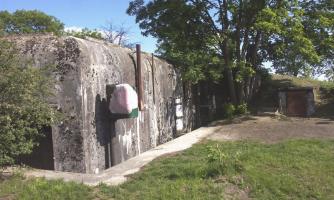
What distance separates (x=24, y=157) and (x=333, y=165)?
712 cm

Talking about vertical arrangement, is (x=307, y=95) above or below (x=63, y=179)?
above

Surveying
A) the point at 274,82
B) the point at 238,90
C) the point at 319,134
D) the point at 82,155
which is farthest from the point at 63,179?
the point at 274,82

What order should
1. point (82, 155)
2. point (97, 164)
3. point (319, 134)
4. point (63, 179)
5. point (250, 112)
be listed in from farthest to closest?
point (250, 112), point (319, 134), point (97, 164), point (82, 155), point (63, 179)

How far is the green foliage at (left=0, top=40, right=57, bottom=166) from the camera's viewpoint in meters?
8.26

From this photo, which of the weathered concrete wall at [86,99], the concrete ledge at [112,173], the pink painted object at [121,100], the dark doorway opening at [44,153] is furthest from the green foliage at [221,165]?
the dark doorway opening at [44,153]

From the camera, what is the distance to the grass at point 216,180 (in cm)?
814

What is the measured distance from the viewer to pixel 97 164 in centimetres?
1104

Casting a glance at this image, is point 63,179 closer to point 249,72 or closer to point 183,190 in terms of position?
point 183,190

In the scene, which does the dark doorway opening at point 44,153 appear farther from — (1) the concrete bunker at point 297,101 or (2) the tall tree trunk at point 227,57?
(1) the concrete bunker at point 297,101

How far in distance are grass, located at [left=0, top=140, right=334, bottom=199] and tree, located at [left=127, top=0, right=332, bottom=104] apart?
26.8ft

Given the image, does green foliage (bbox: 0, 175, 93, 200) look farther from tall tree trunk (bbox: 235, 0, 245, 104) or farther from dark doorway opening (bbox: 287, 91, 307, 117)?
dark doorway opening (bbox: 287, 91, 307, 117)

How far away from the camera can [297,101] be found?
71.3 feet

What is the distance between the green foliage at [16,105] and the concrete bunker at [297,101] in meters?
14.9

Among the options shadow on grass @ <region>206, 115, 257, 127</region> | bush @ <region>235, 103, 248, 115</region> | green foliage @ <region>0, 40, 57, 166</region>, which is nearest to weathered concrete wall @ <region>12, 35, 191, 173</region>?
green foliage @ <region>0, 40, 57, 166</region>
